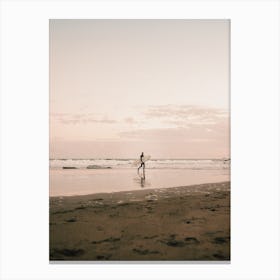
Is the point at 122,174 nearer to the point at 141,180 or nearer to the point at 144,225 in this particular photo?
the point at 141,180

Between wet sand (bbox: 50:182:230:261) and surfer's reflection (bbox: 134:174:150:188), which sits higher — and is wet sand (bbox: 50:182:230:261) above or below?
below

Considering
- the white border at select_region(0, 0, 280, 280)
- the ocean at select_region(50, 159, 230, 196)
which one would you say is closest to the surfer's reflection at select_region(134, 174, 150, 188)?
the ocean at select_region(50, 159, 230, 196)

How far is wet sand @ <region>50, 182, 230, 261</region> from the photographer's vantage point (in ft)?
8.38

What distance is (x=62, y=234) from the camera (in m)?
2.60

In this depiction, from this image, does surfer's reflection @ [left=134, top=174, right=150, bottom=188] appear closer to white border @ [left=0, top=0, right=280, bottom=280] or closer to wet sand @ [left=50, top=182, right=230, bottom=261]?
wet sand @ [left=50, top=182, right=230, bottom=261]

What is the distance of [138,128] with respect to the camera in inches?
103

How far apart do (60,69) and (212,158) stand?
1.28 metres
